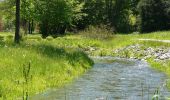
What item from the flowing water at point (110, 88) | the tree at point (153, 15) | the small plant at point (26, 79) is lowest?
the tree at point (153, 15)

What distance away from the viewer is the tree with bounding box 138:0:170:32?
8300cm

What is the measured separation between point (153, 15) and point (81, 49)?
32.3 meters

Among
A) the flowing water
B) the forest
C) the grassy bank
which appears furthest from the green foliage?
the flowing water

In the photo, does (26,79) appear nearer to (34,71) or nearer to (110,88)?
(110,88)

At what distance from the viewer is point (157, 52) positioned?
148 ft

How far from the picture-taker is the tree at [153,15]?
83.0 meters

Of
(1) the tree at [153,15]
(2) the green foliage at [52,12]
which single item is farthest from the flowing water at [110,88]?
(1) the tree at [153,15]

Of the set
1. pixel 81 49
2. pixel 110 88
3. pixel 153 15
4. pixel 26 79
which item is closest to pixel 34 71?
pixel 110 88

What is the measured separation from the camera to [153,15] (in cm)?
8450

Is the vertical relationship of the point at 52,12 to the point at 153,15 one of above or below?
above

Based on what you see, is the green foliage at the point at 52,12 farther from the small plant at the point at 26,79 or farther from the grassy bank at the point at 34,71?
the small plant at the point at 26,79

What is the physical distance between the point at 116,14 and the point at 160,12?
24361 mm

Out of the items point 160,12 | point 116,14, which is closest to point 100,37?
point 160,12

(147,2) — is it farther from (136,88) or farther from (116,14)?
(136,88)
